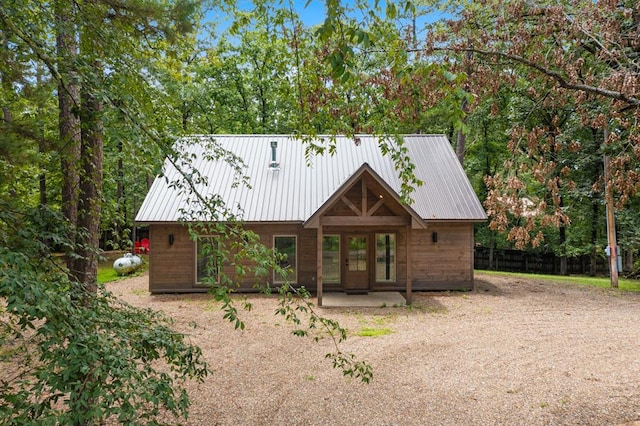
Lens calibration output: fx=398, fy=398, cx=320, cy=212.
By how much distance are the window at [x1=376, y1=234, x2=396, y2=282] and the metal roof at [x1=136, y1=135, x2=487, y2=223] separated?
1282mm

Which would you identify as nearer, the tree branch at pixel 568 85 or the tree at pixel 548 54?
the tree branch at pixel 568 85

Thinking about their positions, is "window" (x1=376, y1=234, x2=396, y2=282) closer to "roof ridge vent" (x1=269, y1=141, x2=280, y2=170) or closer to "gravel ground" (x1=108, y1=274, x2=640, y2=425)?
"gravel ground" (x1=108, y1=274, x2=640, y2=425)

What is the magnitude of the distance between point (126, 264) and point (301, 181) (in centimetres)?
808

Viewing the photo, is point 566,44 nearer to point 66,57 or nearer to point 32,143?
point 66,57

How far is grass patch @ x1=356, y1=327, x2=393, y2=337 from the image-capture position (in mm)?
7922

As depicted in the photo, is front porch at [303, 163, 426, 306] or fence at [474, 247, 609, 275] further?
fence at [474, 247, 609, 275]

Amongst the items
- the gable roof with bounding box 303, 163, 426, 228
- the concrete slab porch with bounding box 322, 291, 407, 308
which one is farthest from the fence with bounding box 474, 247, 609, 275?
the gable roof with bounding box 303, 163, 426, 228

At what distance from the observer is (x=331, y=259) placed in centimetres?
1244

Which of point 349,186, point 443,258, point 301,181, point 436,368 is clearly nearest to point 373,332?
point 436,368

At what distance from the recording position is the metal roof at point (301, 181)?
12227mm

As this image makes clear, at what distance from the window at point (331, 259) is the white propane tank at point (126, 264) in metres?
8.52

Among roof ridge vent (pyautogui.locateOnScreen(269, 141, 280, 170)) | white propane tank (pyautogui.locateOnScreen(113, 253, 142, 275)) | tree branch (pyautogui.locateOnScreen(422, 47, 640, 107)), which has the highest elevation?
roof ridge vent (pyautogui.locateOnScreen(269, 141, 280, 170))

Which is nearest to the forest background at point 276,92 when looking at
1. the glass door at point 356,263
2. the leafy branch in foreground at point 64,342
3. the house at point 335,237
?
the leafy branch in foreground at point 64,342

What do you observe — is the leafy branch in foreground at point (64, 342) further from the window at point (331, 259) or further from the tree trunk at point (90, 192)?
the window at point (331, 259)
